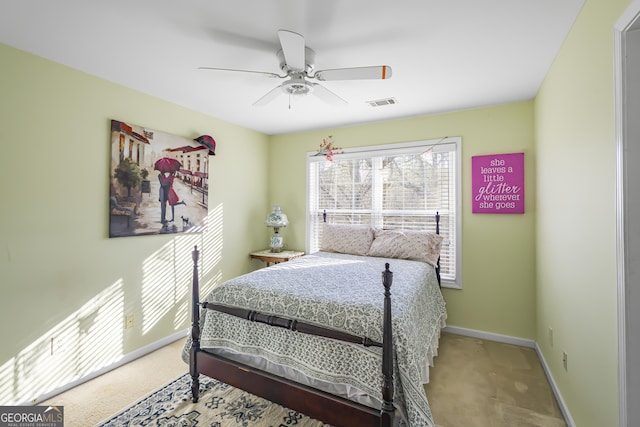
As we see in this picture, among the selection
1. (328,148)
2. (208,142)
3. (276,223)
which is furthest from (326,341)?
(328,148)

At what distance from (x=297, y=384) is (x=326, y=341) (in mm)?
316

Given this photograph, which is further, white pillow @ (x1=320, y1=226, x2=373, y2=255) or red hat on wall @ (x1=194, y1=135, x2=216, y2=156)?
white pillow @ (x1=320, y1=226, x2=373, y2=255)

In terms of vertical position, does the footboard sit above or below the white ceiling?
below

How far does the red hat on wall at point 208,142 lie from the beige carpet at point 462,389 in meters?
2.15

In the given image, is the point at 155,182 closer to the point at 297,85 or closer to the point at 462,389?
the point at 297,85

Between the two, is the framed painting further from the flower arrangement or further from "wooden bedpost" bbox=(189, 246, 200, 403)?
Result: the flower arrangement

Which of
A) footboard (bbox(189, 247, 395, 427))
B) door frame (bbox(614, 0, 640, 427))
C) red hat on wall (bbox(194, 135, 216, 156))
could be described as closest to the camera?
door frame (bbox(614, 0, 640, 427))

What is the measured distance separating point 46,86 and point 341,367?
2.85 meters

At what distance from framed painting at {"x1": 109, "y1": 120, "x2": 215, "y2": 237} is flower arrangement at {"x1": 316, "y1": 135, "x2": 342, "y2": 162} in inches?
56.9

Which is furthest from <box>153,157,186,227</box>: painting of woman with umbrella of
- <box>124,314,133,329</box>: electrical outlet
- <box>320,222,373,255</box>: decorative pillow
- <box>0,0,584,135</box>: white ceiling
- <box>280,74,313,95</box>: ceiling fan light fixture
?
<box>320,222,373,255</box>: decorative pillow

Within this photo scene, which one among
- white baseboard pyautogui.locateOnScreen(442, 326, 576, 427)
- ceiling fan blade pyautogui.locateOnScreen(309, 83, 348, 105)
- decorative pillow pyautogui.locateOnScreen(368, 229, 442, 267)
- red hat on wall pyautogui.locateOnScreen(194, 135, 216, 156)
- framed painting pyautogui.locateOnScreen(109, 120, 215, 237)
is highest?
ceiling fan blade pyautogui.locateOnScreen(309, 83, 348, 105)

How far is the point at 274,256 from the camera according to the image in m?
3.94

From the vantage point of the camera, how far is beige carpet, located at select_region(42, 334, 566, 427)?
6.76 ft

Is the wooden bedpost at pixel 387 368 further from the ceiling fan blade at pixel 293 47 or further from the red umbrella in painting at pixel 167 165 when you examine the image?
the red umbrella in painting at pixel 167 165
